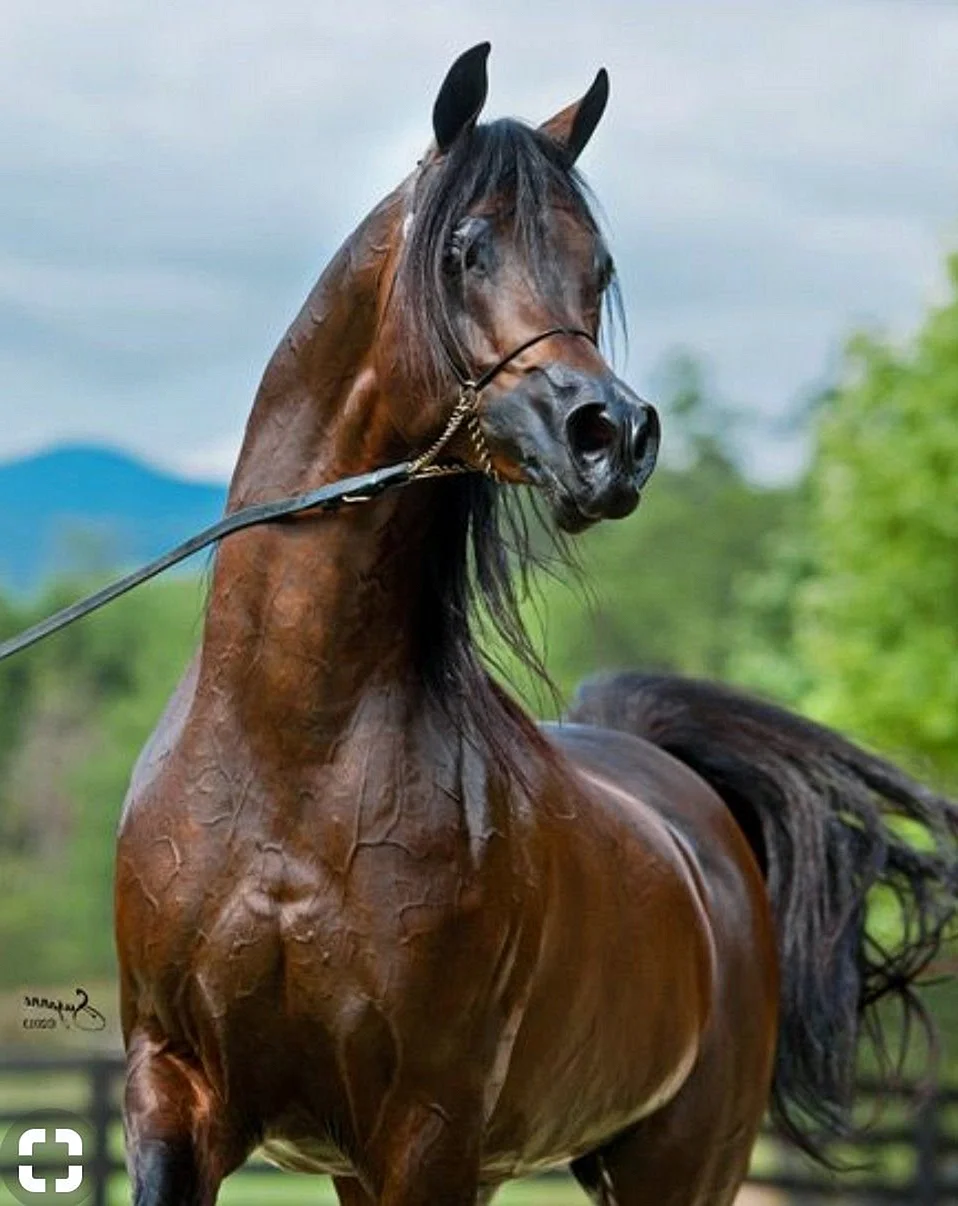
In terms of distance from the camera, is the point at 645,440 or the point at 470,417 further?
the point at 470,417

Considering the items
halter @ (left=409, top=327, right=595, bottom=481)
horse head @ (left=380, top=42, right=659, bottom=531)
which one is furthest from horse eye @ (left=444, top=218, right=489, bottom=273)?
halter @ (left=409, top=327, right=595, bottom=481)

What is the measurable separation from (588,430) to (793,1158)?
8033mm

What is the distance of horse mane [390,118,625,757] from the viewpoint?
3881 millimetres

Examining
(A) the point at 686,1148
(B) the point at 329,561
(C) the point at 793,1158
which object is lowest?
(C) the point at 793,1158

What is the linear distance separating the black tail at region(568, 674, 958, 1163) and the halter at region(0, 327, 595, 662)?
2028 mm

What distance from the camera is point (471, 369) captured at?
387cm

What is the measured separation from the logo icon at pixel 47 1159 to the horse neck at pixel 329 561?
1.28 m

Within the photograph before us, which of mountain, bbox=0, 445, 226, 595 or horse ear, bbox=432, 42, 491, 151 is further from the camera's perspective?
mountain, bbox=0, 445, 226, 595

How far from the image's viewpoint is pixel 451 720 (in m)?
4.22

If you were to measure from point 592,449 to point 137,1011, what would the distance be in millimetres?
1249

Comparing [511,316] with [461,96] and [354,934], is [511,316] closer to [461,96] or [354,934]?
[461,96]
